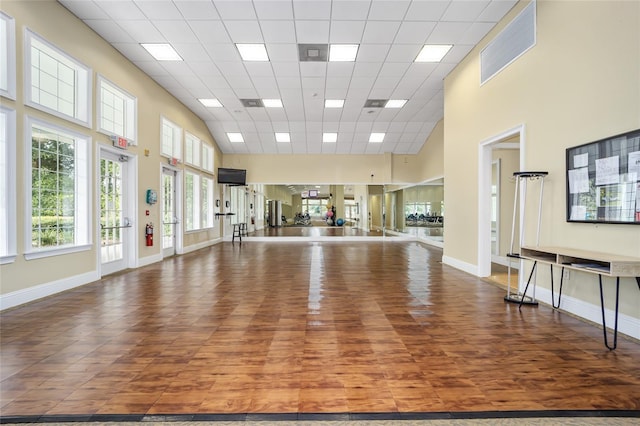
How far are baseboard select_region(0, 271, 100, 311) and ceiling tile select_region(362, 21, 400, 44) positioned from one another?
5836 millimetres

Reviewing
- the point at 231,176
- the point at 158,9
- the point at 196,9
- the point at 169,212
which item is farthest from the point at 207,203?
the point at 196,9

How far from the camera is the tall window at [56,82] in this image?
4.24m

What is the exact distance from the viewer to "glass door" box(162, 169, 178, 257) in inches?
316

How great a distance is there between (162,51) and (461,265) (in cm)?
678

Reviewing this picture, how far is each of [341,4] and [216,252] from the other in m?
6.92

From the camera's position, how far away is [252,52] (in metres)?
6.09

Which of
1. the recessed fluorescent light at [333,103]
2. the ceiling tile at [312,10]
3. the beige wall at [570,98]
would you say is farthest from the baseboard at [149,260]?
the beige wall at [570,98]

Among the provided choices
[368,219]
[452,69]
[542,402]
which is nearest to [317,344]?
[542,402]

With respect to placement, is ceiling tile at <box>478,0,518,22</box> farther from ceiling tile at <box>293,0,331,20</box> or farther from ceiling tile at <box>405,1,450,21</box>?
ceiling tile at <box>293,0,331,20</box>

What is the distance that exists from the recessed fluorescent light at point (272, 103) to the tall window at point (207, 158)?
285cm

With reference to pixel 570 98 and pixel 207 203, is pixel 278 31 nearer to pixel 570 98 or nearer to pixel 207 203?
pixel 570 98

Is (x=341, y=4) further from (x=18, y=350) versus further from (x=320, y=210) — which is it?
(x=320, y=210)

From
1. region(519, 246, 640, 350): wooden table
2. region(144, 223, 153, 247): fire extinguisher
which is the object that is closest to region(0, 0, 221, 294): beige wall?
region(144, 223, 153, 247): fire extinguisher

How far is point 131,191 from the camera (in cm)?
654
